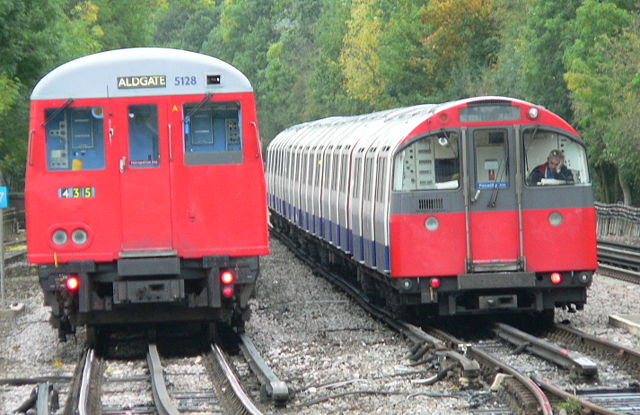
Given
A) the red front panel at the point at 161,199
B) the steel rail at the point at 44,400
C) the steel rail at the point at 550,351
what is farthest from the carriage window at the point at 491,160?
the steel rail at the point at 44,400

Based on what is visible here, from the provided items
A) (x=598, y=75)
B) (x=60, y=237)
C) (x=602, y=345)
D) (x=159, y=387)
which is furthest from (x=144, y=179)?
(x=598, y=75)

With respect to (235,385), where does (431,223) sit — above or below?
above

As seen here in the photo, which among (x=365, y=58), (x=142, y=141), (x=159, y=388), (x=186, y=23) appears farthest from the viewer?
(x=186, y=23)

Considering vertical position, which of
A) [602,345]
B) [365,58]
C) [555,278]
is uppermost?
[365,58]

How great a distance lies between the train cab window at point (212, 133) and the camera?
13.0 metres

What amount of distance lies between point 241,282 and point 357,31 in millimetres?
57417

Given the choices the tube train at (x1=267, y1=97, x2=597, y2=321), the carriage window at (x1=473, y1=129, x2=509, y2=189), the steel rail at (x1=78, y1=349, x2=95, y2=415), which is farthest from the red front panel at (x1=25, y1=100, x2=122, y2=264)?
the carriage window at (x1=473, y1=129, x2=509, y2=189)

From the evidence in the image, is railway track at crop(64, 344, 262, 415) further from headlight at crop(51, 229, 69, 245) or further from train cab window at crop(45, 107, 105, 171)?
train cab window at crop(45, 107, 105, 171)

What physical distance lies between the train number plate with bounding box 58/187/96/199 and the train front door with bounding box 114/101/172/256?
35 centimetres

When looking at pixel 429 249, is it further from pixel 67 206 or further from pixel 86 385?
pixel 86 385

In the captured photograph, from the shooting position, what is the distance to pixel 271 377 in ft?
34.8

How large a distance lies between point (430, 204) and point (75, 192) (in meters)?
4.11

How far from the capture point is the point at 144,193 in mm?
13016

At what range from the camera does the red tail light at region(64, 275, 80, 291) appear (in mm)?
12922
